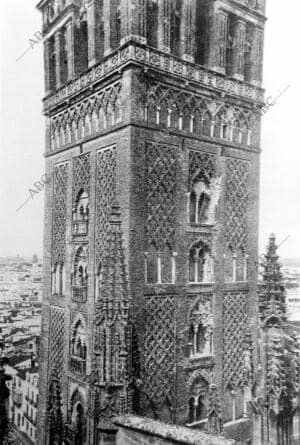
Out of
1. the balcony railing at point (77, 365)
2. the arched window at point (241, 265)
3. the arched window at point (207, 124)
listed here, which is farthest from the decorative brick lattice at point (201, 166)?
the balcony railing at point (77, 365)

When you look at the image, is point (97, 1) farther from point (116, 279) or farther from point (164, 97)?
point (116, 279)

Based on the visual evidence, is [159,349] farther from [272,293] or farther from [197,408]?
[272,293]

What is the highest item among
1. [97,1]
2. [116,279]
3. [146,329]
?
[97,1]

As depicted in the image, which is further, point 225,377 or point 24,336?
point 24,336

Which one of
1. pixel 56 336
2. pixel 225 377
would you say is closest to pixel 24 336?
pixel 56 336

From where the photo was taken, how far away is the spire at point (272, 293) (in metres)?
8.62

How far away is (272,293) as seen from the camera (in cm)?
874

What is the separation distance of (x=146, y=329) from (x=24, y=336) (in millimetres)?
13836

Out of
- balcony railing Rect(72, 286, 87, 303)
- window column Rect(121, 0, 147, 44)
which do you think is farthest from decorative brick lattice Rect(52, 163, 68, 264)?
window column Rect(121, 0, 147, 44)

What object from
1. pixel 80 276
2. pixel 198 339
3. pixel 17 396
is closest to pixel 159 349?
pixel 198 339

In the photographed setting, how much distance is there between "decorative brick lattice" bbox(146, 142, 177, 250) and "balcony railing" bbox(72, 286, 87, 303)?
354 centimetres

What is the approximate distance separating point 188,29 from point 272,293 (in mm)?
12186

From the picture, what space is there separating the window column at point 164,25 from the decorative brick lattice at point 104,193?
3880mm

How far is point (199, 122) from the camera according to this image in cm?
1831
